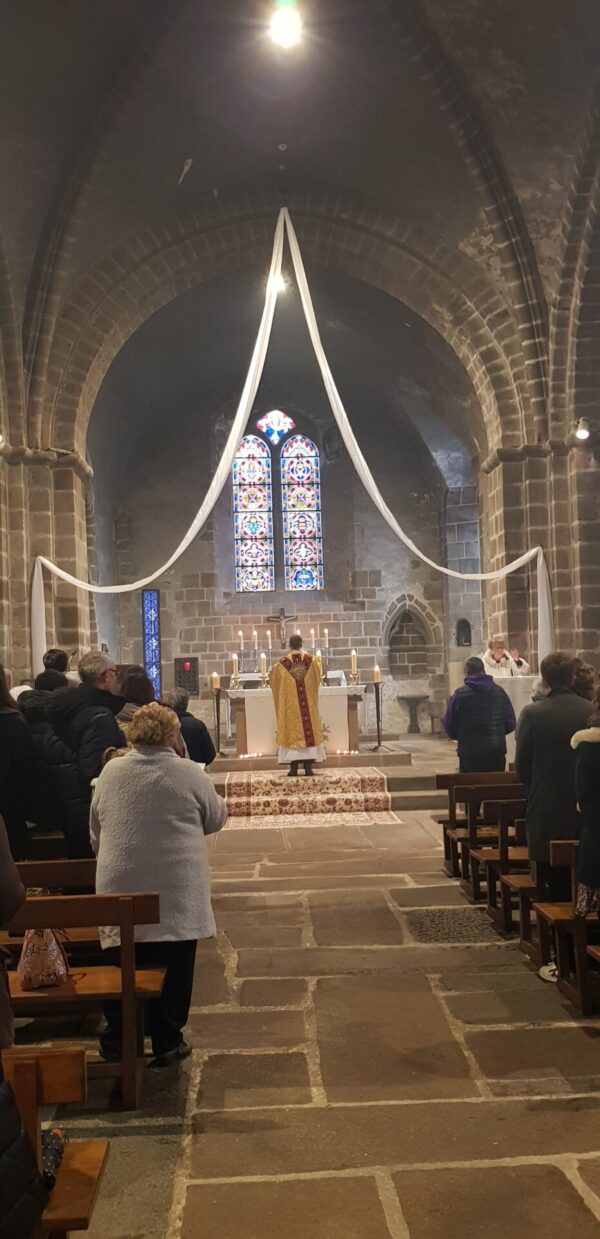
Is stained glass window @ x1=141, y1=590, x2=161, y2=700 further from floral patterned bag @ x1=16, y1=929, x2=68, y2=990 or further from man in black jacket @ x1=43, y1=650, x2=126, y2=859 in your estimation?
floral patterned bag @ x1=16, y1=929, x2=68, y2=990

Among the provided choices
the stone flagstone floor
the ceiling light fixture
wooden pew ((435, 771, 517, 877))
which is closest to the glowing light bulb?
the ceiling light fixture

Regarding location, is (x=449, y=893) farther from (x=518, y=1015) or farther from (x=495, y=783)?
(x=518, y=1015)

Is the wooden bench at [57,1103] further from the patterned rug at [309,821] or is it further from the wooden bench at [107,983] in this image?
the patterned rug at [309,821]

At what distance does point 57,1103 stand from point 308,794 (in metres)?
7.79

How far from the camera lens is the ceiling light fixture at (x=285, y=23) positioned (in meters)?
8.50

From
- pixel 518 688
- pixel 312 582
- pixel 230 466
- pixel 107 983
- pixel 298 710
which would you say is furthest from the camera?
pixel 312 582

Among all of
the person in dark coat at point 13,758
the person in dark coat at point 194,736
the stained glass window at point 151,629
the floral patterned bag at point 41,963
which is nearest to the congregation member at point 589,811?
the floral patterned bag at point 41,963

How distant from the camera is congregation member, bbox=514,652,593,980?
4293 mm

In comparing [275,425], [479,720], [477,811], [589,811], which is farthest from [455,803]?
[275,425]

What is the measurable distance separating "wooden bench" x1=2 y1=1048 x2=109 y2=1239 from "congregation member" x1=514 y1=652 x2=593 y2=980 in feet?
9.34

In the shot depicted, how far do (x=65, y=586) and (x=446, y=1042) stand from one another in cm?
807

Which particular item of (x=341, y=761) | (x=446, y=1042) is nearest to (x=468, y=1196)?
(x=446, y=1042)

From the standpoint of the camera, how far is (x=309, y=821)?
8.67m

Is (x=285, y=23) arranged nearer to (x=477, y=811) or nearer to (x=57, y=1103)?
(x=477, y=811)
